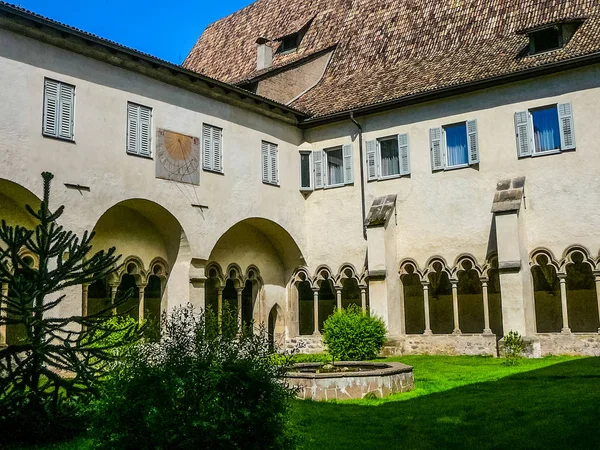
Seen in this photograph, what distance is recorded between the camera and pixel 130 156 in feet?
60.3

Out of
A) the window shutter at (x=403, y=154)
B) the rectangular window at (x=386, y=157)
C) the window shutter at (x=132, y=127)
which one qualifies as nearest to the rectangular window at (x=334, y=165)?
the rectangular window at (x=386, y=157)

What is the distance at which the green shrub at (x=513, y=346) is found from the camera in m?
18.4

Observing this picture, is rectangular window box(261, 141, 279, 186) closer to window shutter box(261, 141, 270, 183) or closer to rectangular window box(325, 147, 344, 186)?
window shutter box(261, 141, 270, 183)

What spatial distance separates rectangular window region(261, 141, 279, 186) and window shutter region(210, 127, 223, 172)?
192cm

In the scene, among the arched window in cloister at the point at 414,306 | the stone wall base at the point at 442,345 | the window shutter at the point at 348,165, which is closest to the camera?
the stone wall base at the point at 442,345

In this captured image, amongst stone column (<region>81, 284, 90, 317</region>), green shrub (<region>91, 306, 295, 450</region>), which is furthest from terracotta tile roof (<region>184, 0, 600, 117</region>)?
green shrub (<region>91, 306, 295, 450</region>)

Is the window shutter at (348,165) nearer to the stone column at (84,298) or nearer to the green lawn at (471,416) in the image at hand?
the stone column at (84,298)

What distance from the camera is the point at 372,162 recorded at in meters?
22.9

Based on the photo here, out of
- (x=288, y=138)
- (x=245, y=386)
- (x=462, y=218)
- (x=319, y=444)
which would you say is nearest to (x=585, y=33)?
(x=462, y=218)

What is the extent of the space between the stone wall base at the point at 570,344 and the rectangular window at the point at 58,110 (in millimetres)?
13044

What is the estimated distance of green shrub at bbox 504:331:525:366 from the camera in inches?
726

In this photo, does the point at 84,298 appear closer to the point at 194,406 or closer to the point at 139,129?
the point at 139,129

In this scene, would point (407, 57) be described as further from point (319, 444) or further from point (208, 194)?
point (319, 444)

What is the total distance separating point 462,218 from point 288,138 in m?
6.47
